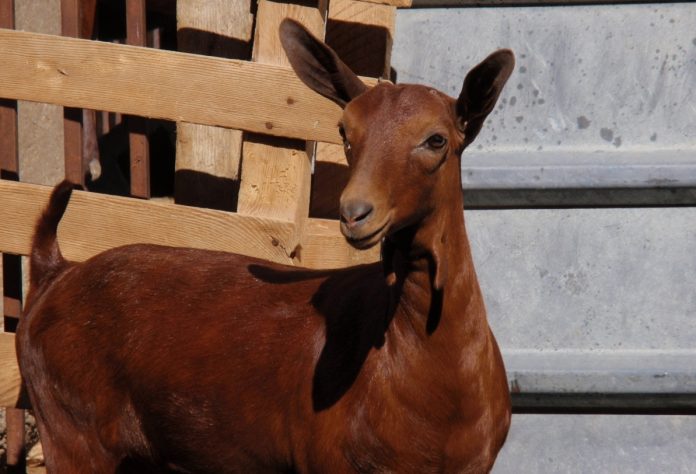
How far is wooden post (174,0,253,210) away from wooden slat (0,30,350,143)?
45cm

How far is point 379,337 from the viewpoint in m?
3.58

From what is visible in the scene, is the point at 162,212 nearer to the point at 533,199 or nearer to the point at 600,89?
the point at 533,199

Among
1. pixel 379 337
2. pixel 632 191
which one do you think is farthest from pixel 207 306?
pixel 632 191

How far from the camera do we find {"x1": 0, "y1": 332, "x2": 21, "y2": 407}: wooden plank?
4789 millimetres

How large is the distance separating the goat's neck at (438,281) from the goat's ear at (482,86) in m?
0.25

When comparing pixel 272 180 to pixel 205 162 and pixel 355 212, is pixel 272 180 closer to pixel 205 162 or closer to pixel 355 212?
pixel 205 162

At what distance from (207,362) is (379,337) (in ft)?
2.13

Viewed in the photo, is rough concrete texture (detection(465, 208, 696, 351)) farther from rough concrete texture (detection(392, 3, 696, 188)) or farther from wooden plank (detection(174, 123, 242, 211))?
wooden plank (detection(174, 123, 242, 211))

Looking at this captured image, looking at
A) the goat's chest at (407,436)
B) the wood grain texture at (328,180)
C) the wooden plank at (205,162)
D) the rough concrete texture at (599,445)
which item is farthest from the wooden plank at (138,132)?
the goat's chest at (407,436)

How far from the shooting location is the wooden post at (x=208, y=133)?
4977 millimetres

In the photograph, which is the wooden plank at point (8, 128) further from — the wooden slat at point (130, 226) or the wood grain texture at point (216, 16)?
the wood grain texture at point (216, 16)

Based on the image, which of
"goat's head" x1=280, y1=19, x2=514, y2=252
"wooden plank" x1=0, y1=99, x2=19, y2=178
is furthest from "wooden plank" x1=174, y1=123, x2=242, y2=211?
"goat's head" x1=280, y1=19, x2=514, y2=252

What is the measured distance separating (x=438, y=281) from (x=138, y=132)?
7.03 ft

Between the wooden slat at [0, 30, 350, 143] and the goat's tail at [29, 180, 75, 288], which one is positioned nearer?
the goat's tail at [29, 180, 75, 288]
